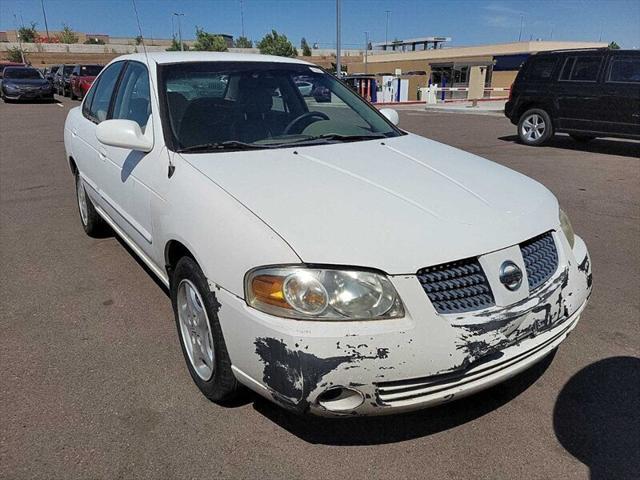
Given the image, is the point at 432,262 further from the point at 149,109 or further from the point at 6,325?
the point at 6,325

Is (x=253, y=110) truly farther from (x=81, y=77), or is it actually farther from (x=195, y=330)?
(x=81, y=77)

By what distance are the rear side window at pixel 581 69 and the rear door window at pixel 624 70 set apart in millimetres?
258

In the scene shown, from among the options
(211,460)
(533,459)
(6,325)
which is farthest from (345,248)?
(6,325)

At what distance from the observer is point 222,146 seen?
2895mm

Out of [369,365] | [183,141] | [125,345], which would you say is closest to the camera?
[369,365]

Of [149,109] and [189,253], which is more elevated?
[149,109]

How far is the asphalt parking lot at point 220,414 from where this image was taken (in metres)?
2.19

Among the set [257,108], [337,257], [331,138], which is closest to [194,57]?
[257,108]

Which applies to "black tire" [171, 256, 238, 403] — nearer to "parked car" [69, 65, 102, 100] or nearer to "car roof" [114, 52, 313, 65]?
"car roof" [114, 52, 313, 65]

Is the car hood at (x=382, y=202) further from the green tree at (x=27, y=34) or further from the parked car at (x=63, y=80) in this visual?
the green tree at (x=27, y=34)

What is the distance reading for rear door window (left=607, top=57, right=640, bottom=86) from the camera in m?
9.30

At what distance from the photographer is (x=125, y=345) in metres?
3.11

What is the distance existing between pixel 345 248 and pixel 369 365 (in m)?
0.44

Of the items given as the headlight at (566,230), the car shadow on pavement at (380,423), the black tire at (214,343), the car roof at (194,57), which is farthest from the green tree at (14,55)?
the headlight at (566,230)
